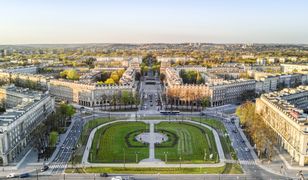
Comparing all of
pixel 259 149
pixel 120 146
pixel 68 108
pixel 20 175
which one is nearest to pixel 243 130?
pixel 259 149

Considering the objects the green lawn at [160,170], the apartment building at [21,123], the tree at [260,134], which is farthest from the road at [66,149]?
the tree at [260,134]

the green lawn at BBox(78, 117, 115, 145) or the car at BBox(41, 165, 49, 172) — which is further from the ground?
the green lawn at BBox(78, 117, 115, 145)

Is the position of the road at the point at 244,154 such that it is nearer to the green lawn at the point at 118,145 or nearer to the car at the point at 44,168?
the green lawn at the point at 118,145

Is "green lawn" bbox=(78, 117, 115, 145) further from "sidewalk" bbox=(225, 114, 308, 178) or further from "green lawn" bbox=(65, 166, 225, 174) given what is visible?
"sidewalk" bbox=(225, 114, 308, 178)

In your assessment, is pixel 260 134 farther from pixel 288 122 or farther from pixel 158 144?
pixel 158 144

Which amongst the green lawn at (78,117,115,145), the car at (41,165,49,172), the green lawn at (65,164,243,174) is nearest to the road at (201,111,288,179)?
the green lawn at (65,164,243,174)

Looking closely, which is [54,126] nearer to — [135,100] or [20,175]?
[20,175]

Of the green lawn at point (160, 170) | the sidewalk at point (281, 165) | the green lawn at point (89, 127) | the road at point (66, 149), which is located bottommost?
the sidewalk at point (281, 165)
